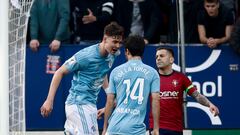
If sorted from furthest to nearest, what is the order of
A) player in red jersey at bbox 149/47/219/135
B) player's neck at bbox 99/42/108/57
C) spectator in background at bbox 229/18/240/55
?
spectator in background at bbox 229/18/240/55, player in red jersey at bbox 149/47/219/135, player's neck at bbox 99/42/108/57

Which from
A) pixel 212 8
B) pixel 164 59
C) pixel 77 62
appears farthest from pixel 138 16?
pixel 77 62

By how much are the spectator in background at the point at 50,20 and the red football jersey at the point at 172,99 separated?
6.37 feet

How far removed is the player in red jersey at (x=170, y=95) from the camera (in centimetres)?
1085

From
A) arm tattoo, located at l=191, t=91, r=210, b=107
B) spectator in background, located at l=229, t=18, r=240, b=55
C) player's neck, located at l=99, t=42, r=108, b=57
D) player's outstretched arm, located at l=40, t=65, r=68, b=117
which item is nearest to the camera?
player's outstretched arm, located at l=40, t=65, r=68, b=117

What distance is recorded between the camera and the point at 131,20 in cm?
1249

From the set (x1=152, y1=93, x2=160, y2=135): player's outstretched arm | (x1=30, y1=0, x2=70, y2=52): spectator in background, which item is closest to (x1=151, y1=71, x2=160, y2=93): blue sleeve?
(x1=152, y1=93, x2=160, y2=135): player's outstretched arm

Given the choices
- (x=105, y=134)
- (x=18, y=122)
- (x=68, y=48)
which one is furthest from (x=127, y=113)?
(x=68, y=48)

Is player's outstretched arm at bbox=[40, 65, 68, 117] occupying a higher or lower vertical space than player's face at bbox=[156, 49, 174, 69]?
lower

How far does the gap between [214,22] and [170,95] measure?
1.86 metres

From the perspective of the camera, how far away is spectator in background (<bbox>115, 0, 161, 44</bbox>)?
12410 mm

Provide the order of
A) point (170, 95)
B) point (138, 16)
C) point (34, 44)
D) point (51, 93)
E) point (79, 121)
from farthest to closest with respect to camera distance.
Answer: point (138, 16) < point (34, 44) < point (170, 95) < point (79, 121) < point (51, 93)

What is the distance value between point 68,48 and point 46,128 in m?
1.16

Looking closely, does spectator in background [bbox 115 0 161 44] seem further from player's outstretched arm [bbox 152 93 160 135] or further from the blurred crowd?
player's outstretched arm [bbox 152 93 160 135]

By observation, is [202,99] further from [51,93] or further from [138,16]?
[51,93]
